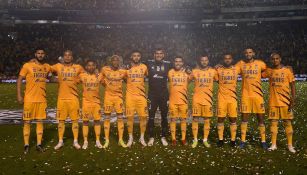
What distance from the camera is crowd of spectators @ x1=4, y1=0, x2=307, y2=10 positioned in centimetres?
5450

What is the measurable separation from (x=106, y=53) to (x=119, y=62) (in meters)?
40.9

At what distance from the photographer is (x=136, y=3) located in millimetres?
57625

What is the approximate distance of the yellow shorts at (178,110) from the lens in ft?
33.9

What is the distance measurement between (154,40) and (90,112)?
147ft

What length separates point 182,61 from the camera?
10680 mm

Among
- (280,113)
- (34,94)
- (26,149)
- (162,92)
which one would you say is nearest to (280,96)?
(280,113)

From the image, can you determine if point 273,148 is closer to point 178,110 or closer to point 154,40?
point 178,110

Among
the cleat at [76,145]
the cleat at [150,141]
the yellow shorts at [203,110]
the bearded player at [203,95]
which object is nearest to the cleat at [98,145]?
the cleat at [76,145]

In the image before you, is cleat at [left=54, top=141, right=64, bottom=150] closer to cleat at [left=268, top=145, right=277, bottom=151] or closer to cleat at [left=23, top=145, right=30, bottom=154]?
cleat at [left=23, top=145, right=30, bottom=154]

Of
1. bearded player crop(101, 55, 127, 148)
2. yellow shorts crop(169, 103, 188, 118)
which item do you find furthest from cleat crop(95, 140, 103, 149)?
yellow shorts crop(169, 103, 188, 118)

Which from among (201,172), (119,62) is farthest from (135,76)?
(201,172)

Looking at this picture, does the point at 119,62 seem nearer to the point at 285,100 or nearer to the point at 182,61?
the point at 182,61

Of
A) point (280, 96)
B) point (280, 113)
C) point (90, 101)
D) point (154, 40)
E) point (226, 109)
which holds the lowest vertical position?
point (280, 113)

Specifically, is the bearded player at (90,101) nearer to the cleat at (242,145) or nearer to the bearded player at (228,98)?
the bearded player at (228,98)
